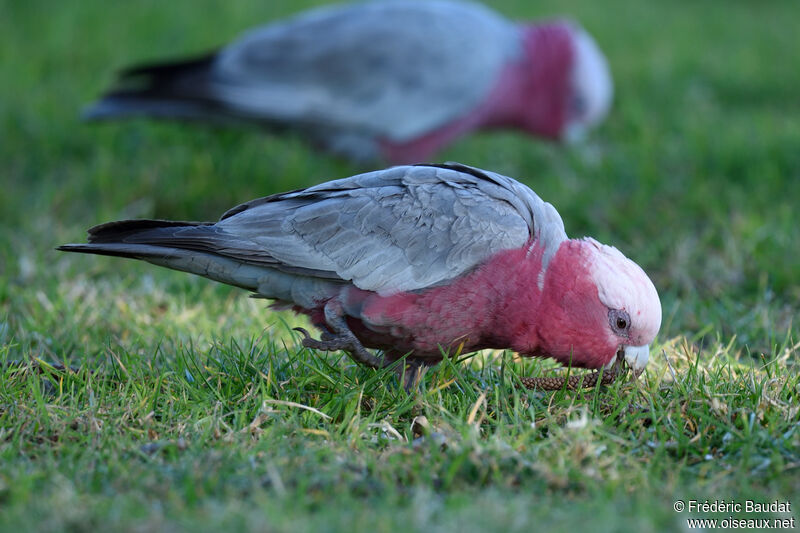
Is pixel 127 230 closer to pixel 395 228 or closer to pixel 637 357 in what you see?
pixel 395 228

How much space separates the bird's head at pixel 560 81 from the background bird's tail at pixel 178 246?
13.2 ft

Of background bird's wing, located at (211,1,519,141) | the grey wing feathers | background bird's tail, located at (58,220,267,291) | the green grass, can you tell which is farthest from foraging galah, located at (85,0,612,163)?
background bird's tail, located at (58,220,267,291)

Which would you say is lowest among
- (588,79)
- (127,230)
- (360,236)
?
(588,79)

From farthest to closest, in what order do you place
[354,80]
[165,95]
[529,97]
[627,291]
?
[529,97] < [165,95] < [354,80] < [627,291]

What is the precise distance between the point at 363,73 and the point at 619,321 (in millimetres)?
3403

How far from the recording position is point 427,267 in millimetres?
3148

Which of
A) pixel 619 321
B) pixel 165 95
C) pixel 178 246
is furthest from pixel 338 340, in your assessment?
pixel 165 95

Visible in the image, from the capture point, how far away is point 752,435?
9.15ft

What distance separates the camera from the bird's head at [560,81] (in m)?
6.69

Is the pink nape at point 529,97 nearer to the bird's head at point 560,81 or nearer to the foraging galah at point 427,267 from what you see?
the bird's head at point 560,81

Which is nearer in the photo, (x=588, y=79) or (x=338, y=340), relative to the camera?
(x=338, y=340)

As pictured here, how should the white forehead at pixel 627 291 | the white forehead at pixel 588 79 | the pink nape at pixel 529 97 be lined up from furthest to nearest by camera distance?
1. the white forehead at pixel 588 79
2. the pink nape at pixel 529 97
3. the white forehead at pixel 627 291

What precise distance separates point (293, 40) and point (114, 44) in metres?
2.81

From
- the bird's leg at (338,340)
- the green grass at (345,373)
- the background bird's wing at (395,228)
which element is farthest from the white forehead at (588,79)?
the bird's leg at (338,340)
